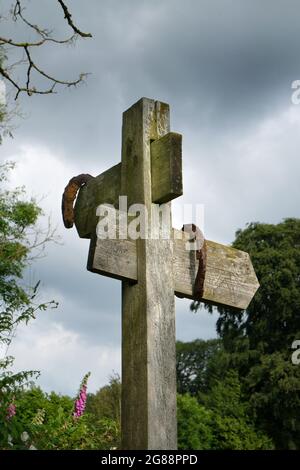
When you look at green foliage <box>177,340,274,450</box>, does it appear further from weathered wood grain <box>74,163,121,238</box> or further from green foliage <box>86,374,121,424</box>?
weathered wood grain <box>74,163,121,238</box>

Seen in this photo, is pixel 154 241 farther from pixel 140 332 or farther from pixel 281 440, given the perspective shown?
pixel 281 440

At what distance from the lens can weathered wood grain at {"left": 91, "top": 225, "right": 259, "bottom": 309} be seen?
2744 mm

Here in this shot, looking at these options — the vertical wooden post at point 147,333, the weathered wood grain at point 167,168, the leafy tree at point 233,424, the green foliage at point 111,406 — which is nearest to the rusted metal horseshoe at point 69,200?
the vertical wooden post at point 147,333

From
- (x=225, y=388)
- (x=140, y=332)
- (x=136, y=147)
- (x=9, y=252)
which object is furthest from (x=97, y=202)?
(x=225, y=388)

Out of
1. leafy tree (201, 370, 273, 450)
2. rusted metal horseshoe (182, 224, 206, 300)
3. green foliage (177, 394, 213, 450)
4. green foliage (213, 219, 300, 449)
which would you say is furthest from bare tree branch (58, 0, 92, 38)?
green foliage (213, 219, 300, 449)

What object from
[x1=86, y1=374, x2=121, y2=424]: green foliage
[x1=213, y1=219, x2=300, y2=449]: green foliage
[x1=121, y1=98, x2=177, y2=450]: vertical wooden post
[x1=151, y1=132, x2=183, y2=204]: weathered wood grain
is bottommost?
[x1=121, y1=98, x2=177, y2=450]: vertical wooden post

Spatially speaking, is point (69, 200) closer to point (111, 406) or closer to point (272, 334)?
point (111, 406)

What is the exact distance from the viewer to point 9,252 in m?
17.2

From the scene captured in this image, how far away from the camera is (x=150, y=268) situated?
2795mm

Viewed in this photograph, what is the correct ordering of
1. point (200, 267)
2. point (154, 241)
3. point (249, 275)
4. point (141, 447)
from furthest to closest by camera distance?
point (249, 275)
point (200, 267)
point (154, 241)
point (141, 447)

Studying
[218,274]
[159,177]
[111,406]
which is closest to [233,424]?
[111,406]

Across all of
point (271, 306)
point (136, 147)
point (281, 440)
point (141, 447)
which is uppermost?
point (271, 306)

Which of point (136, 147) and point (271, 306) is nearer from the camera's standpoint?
point (136, 147)
